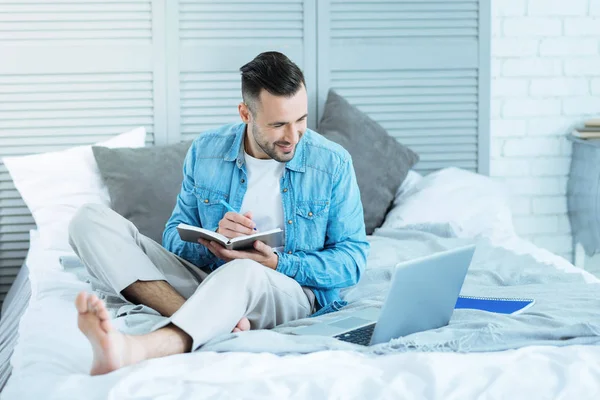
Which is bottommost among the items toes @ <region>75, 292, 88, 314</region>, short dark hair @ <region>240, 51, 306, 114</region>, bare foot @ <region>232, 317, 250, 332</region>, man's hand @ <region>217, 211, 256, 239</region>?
bare foot @ <region>232, 317, 250, 332</region>

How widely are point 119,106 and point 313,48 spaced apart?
0.79 m

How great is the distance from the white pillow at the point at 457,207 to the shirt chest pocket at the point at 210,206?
3.34ft

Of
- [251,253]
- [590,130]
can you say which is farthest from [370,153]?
[251,253]

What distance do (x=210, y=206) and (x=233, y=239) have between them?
0.36 meters

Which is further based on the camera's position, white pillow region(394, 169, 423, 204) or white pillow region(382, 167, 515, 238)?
white pillow region(394, 169, 423, 204)

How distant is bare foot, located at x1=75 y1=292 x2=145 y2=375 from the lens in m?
1.61

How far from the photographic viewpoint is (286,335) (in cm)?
191

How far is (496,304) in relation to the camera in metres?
2.17

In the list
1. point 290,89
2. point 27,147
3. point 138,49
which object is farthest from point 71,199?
point 290,89

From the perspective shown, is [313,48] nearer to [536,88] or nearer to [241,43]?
[241,43]

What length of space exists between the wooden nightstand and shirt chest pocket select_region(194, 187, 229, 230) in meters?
1.87

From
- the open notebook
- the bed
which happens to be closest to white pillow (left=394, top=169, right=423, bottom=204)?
the bed

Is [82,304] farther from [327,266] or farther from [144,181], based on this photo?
[144,181]

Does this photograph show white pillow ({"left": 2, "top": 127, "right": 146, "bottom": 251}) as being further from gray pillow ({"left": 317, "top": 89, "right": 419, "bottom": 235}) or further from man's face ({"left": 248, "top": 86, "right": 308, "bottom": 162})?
man's face ({"left": 248, "top": 86, "right": 308, "bottom": 162})
